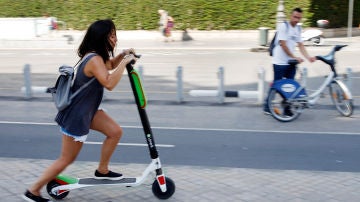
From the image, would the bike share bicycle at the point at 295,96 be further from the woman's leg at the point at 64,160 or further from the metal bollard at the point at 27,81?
the metal bollard at the point at 27,81

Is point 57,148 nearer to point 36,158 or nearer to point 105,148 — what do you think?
point 36,158

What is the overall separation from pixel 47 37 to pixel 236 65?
1327cm

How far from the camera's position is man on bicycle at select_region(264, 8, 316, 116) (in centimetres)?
931

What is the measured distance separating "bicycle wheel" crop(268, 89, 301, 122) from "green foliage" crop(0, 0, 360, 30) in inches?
716

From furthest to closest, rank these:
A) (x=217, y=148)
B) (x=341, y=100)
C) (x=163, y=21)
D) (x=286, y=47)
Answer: (x=163, y=21) → (x=341, y=100) → (x=286, y=47) → (x=217, y=148)

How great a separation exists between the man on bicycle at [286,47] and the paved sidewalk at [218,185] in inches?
142

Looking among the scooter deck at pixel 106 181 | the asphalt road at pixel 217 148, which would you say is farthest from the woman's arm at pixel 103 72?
the asphalt road at pixel 217 148

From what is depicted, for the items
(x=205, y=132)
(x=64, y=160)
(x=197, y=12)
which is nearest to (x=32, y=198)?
(x=64, y=160)

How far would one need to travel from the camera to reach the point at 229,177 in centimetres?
594

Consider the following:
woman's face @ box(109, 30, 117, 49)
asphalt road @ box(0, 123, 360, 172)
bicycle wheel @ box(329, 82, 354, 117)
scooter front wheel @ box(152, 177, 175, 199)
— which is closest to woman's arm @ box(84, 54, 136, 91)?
woman's face @ box(109, 30, 117, 49)

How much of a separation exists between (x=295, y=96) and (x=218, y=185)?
4173mm

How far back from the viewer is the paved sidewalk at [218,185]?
5.25m

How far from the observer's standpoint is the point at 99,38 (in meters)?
4.72

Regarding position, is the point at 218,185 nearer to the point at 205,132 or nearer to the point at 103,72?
the point at 103,72
